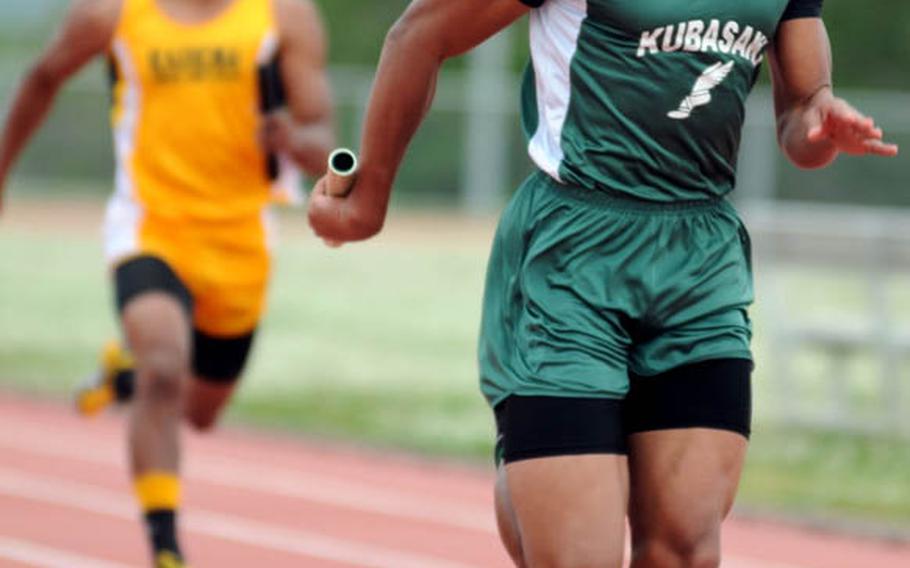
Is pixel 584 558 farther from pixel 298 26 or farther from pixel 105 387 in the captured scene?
pixel 105 387

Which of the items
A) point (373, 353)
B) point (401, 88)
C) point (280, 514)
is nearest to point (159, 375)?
point (280, 514)

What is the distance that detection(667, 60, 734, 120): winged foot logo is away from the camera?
16.1 ft

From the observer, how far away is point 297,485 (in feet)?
35.1

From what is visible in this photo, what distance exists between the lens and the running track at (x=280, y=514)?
879 cm

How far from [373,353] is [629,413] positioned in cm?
1179

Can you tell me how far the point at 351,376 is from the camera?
50.4 ft

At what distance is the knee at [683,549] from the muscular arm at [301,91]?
3.40 m

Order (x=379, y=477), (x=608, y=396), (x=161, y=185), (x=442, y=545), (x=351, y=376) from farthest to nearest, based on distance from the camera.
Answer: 1. (x=351, y=376)
2. (x=379, y=477)
3. (x=442, y=545)
4. (x=161, y=185)
5. (x=608, y=396)

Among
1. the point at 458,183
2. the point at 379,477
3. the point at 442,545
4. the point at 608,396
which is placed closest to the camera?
the point at 608,396

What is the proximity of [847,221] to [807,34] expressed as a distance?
7.91 metres

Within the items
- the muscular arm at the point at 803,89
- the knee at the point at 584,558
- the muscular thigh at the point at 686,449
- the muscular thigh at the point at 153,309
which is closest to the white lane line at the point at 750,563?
the muscular thigh at the point at 153,309

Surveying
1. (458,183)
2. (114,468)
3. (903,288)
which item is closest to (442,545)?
(114,468)

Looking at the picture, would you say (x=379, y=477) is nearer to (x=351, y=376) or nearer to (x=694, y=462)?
(x=351, y=376)

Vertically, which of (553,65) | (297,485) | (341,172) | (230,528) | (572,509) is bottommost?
(297,485)
